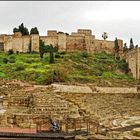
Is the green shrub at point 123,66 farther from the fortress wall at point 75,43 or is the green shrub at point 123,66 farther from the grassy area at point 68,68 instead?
the fortress wall at point 75,43

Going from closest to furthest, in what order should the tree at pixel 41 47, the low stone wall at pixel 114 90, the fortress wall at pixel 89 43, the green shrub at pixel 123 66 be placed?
1. the low stone wall at pixel 114 90
2. the tree at pixel 41 47
3. the green shrub at pixel 123 66
4. the fortress wall at pixel 89 43

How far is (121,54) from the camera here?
6128 centimetres

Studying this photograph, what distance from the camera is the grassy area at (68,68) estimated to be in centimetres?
4305

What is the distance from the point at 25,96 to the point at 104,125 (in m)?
6.33

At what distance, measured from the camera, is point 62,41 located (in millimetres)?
59531

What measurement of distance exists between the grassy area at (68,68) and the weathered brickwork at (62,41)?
1550 mm

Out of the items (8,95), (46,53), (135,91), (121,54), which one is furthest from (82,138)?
(121,54)

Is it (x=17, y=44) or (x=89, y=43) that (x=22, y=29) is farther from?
(x=89, y=43)

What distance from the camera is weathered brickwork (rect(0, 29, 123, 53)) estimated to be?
5906 cm

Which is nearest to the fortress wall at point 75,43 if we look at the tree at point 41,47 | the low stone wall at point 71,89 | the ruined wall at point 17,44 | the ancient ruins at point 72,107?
the tree at point 41,47

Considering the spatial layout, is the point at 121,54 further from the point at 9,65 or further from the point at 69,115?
the point at 69,115

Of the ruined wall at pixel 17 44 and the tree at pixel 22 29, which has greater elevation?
the tree at pixel 22 29

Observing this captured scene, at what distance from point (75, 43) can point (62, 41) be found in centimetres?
198

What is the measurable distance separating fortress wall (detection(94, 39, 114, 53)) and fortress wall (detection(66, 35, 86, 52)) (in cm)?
210
